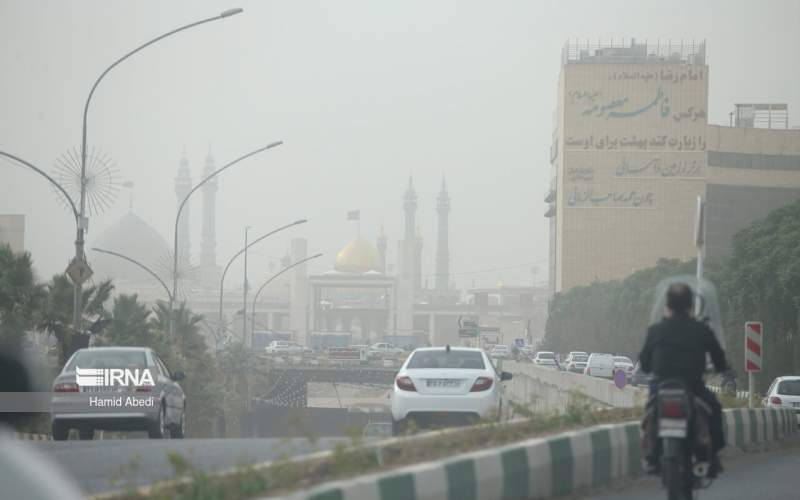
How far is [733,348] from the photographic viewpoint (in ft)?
164

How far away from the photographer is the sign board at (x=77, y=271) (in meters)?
29.4

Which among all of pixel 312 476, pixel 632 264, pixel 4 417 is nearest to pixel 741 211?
pixel 632 264

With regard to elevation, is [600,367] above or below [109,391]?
below

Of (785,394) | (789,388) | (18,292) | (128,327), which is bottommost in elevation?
(785,394)

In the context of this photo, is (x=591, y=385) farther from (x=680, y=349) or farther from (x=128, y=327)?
(x=680, y=349)

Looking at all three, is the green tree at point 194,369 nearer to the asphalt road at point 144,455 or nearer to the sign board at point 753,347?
the sign board at point 753,347

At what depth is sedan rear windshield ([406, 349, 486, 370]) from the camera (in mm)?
17531

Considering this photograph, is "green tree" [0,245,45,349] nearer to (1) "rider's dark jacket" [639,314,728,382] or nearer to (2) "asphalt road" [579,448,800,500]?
(2) "asphalt road" [579,448,800,500]

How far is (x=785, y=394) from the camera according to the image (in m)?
28.7

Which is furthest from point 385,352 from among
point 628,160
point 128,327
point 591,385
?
point 128,327

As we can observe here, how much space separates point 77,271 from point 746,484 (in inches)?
771

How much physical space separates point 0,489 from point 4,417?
86.0 feet

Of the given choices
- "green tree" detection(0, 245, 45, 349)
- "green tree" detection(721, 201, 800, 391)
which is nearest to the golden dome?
"green tree" detection(721, 201, 800, 391)

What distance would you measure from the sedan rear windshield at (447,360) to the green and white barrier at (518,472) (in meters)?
5.24
